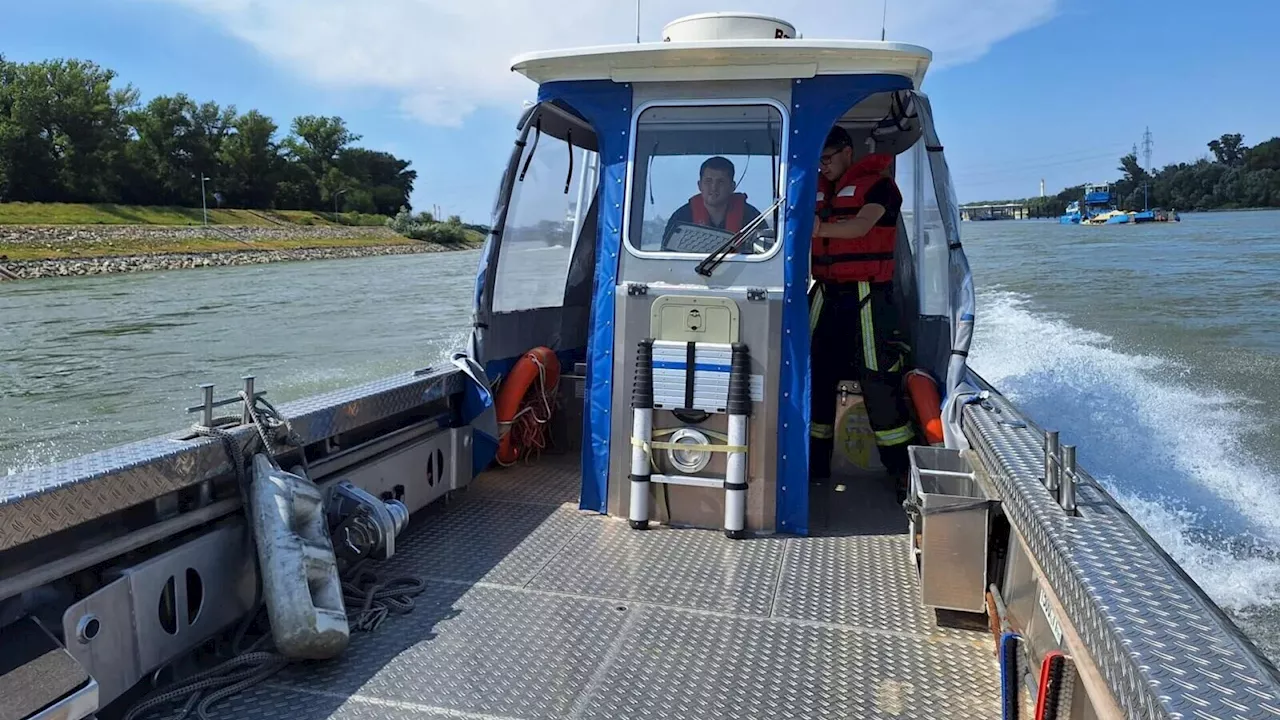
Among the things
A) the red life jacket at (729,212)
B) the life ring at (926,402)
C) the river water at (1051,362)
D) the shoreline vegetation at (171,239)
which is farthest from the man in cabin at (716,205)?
the shoreline vegetation at (171,239)

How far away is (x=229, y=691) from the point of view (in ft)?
8.03

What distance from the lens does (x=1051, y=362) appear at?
10633mm

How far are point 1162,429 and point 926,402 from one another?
523cm

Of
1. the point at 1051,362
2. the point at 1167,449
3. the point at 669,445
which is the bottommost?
the point at 1167,449

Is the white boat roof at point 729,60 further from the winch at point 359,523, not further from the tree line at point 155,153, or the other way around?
the tree line at point 155,153

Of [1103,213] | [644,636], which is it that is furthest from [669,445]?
[1103,213]

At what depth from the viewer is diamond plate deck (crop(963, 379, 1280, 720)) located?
138 centimetres

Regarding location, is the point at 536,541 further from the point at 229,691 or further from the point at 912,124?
the point at 912,124

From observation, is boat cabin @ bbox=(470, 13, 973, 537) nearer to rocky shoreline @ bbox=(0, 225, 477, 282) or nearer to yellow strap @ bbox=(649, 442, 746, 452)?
yellow strap @ bbox=(649, 442, 746, 452)

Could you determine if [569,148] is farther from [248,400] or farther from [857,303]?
[248,400]

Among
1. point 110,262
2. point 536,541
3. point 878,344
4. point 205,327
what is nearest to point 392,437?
point 536,541

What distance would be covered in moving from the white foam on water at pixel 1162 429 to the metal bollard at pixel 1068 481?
2.71 metres

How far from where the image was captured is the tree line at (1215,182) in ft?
236

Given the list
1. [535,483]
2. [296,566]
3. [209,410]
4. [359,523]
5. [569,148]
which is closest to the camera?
[296,566]
